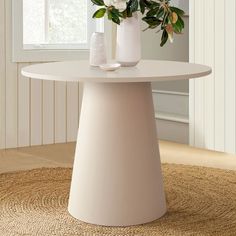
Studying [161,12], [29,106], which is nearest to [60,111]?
[29,106]

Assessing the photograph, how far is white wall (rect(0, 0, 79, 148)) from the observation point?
13.6 feet

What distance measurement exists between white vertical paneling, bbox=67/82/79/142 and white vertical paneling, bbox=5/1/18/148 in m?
0.39

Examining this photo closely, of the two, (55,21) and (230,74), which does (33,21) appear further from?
(230,74)

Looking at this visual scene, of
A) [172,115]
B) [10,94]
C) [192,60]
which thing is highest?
[192,60]

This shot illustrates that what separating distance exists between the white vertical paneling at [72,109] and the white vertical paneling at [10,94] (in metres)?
0.39

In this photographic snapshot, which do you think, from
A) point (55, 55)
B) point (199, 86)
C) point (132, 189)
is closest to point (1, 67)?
point (55, 55)

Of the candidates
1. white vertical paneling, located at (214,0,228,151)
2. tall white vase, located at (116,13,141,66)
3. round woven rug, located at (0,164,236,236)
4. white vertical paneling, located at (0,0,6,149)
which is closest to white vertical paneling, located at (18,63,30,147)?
white vertical paneling, located at (0,0,6,149)

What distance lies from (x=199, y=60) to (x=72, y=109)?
3.11 ft

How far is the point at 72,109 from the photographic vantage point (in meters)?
4.45

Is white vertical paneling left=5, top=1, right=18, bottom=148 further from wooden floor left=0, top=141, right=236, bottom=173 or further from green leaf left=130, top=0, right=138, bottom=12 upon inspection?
green leaf left=130, top=0, right=138, bottom=12

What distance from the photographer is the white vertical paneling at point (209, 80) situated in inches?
156

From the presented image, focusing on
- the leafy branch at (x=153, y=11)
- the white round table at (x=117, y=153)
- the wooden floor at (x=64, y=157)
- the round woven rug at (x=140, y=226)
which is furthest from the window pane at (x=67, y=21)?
the white round table at (x=117, y=153)

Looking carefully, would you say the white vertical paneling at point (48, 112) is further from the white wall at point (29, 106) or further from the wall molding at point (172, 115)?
the wall molding at point (172, 115)

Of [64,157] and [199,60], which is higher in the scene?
[199,60]
